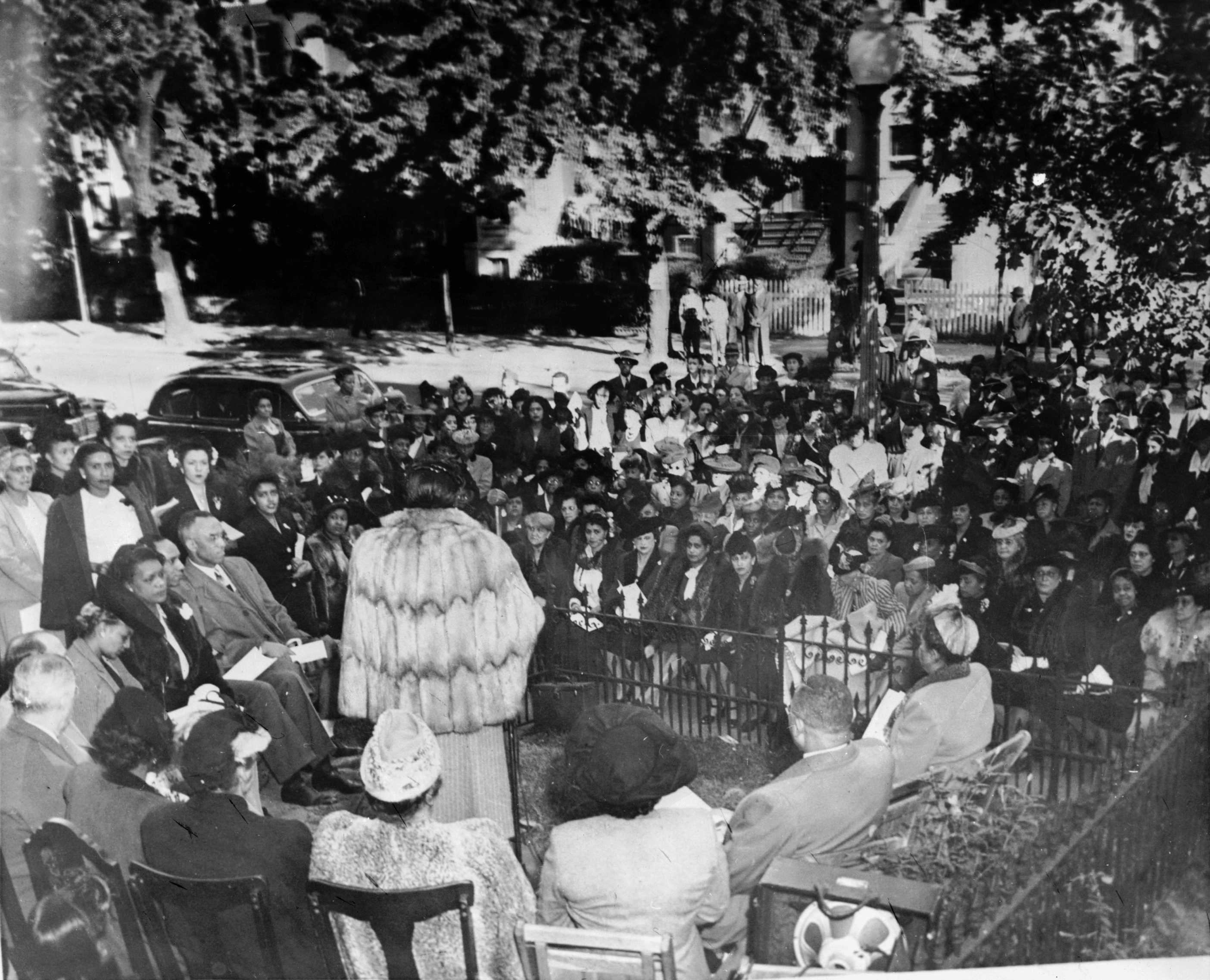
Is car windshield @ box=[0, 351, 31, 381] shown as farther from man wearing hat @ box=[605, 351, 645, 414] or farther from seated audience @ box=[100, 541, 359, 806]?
man wearing hat @ box=[605, 351, 645, 414]

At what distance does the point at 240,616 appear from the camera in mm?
3539

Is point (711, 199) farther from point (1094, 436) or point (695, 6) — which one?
point (1094, 436)

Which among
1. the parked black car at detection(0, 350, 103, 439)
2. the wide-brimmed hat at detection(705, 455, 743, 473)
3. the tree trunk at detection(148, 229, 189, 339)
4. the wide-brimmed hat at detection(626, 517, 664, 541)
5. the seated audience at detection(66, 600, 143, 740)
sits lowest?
the seated audience at detection(66, 600, 143, 740)

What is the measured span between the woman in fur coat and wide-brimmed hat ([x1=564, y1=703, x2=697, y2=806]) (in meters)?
0.52

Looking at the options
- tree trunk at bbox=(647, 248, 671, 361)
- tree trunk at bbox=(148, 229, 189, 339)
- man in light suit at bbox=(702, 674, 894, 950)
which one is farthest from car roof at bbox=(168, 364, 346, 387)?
man in light suit at bbox=(702, 674, 894, 950)

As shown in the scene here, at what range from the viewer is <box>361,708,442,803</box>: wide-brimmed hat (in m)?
3.07

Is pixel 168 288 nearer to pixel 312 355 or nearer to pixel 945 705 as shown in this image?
pixel 312 355

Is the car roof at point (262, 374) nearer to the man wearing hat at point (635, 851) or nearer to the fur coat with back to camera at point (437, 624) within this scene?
the fur coat with back to camera at point (437, 624)

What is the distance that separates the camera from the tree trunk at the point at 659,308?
338 cm

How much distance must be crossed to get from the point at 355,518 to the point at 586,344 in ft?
3.08

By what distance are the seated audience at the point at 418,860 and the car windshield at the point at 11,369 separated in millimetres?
1560

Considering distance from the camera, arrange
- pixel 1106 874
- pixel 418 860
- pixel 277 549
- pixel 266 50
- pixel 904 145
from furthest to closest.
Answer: pixel 1106 874, pixel 277 549, pixel 904 145, pixel 266 50, pixel 418 860

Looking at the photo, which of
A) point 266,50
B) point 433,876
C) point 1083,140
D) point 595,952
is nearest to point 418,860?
point 433,876

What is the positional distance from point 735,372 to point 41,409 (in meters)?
2.19
